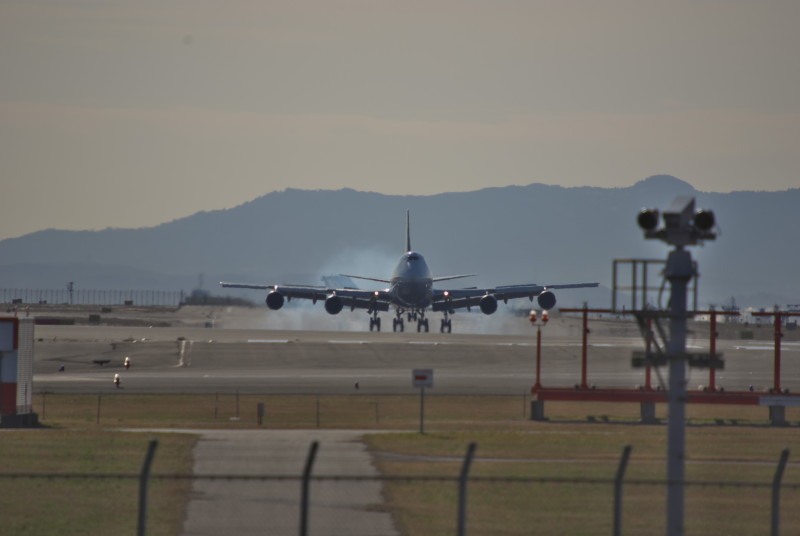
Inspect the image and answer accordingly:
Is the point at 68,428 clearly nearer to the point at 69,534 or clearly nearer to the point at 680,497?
the point at 69,534

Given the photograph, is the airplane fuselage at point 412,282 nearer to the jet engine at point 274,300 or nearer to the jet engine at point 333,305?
the jet engine at point 333,305

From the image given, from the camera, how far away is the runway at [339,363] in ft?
190

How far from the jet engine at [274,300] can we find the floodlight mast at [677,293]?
81810mm

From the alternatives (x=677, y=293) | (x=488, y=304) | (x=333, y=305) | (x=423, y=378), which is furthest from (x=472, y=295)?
(x=677, y=293)

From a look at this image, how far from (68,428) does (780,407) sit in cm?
2347

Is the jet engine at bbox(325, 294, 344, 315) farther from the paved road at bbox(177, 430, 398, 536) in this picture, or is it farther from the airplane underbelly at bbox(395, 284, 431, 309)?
the paved road at bbox(177, 430, 398, 536)

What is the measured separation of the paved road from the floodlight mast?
5407 mm

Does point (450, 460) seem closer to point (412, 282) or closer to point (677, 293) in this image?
point (677, 293)

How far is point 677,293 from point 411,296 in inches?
2982

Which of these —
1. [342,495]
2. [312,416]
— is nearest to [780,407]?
[312,416]

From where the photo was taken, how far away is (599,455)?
106 feet

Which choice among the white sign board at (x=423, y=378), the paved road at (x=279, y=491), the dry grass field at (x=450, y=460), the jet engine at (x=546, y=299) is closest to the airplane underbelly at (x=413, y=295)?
the jet engine at (x=546, y=299)

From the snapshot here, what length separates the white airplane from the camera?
3585 inches

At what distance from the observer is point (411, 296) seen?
3612 inches
